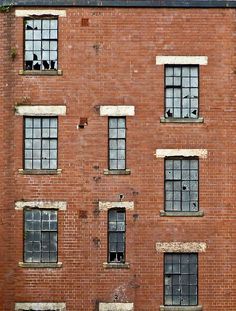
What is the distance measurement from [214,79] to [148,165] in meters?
4.21

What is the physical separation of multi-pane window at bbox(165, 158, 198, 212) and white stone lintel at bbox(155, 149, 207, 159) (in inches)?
9.8

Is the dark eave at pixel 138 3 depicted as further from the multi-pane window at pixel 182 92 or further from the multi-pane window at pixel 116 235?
the multi-pane window at pixel 116 235

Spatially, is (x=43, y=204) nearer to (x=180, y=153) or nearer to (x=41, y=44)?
(x=180, y=153)

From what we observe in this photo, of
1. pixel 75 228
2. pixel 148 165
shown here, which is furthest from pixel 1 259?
pixel 148 165

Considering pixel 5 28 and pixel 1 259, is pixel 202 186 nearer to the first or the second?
pixel 1 259

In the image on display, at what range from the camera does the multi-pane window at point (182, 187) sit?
959 inches

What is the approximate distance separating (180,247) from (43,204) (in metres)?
5.49

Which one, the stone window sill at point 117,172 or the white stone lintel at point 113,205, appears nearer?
the white stone lintel at point 113,205

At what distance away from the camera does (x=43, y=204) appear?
24.2m

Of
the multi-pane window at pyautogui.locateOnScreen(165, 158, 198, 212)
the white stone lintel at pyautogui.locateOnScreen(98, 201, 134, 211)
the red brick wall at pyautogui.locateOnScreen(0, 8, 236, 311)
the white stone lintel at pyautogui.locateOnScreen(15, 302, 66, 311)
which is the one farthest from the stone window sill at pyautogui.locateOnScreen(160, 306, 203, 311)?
the white stone lintel at pyautogui.locateOnScreen(98, 201, 134, 211)

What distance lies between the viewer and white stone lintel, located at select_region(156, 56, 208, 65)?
960 inches

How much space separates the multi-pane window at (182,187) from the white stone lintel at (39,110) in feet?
15.6

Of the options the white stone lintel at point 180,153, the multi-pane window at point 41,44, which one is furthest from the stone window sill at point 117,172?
the multi-pane window at point 41,44

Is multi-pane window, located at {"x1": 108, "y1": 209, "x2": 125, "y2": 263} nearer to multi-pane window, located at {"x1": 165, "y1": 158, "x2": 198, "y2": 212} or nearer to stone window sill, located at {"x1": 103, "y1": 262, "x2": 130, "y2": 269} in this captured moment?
stone window sill, located at {"x1": 103, "y1": 262, "x2": 130, "y2": 269}
